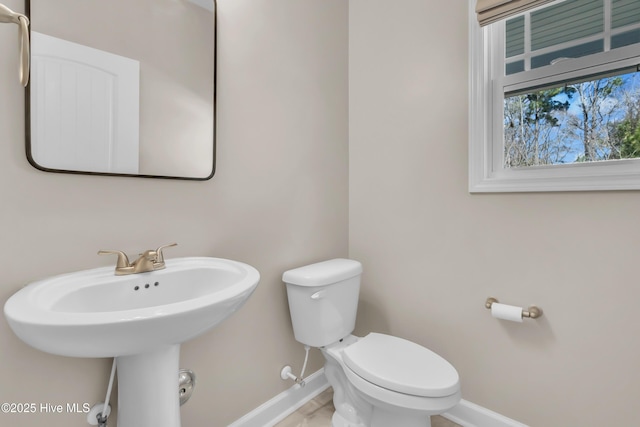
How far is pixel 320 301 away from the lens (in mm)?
1410

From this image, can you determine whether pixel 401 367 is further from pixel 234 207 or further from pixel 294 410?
pixel 234 207

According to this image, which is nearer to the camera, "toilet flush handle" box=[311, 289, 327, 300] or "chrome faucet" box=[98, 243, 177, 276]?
"chrome faucet" box=[98, 243, 177, 276]

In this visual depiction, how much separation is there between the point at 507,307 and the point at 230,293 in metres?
1.14

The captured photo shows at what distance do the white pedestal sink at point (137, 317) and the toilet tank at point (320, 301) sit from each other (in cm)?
43

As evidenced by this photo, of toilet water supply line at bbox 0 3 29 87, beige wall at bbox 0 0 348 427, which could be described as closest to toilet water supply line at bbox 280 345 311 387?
beige wall at bbox 0 0 348 427

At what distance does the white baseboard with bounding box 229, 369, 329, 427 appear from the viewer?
1.41m

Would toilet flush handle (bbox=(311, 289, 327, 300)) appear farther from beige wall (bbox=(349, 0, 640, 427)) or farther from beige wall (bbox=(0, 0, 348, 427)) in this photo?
beige wall (bbox=(349, 0, 640, 427))

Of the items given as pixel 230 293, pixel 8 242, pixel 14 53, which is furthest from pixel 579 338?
pixel 14 53

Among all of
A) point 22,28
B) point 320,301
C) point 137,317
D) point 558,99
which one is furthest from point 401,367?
point 22,28

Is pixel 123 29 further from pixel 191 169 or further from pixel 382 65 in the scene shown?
pixel 382 65

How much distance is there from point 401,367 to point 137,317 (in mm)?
978

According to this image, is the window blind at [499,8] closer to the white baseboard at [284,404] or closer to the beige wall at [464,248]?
the beige wall at [464,248]

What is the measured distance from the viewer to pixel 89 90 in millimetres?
958

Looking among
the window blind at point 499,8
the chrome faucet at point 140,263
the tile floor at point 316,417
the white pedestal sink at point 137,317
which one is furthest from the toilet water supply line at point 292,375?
the window blind at point 499,8
